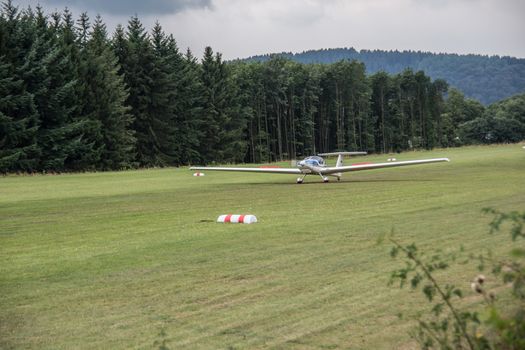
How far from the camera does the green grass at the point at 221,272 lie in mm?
6723

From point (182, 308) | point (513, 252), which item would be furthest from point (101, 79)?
point (513, 252)

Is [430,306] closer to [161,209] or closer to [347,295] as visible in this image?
[347,295]

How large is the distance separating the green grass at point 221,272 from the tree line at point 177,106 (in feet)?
120

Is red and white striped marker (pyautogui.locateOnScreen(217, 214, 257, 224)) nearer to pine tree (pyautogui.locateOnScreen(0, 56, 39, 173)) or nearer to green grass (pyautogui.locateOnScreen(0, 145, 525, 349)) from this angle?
green grass (pyautogui.locateOnScreen(0, 145, 525, 349))

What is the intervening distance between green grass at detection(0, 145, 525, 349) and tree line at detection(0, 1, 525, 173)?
1435 inches

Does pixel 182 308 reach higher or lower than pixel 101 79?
lower

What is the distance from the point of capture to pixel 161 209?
20.0 metres

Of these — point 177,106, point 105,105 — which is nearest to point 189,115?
point 177,106

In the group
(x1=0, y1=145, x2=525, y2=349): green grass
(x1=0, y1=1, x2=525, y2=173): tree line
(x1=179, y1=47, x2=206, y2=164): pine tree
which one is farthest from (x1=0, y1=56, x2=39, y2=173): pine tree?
(x1=0, y1=145, x2=525, y2=349): green grass

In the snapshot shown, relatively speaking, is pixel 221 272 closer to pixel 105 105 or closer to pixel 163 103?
pixel 105 105

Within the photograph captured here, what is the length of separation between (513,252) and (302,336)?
12.7 ft

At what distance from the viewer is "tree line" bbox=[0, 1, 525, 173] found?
54594 mm

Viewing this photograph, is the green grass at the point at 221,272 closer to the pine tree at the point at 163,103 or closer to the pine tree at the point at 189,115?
the pine tree at the point at 163,103

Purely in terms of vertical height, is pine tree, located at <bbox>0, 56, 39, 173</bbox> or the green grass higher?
pine tree, located at <bbox>0, 56, 39, 173</bbox>
